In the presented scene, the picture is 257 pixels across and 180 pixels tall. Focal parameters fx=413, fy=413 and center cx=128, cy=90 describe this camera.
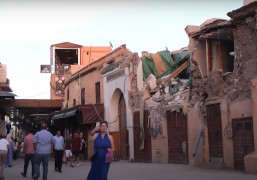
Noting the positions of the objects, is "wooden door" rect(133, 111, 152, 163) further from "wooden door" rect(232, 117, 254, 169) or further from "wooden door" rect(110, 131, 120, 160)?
"wooden door" rect(232, 117, 254, 169)

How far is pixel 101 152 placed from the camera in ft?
27.0

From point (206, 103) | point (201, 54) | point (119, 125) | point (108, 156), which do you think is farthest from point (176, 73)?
point (108, 156)

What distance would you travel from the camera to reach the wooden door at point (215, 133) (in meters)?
15.0

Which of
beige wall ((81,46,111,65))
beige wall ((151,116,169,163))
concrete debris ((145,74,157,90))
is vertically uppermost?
beige wall ((81,46,111,65))

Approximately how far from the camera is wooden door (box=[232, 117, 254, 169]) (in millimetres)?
13430

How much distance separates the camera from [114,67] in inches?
960

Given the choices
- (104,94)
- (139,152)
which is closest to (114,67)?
(104,94)

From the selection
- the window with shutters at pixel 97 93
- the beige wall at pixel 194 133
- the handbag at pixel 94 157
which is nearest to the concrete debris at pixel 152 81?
the beige wall at pixel 194 133

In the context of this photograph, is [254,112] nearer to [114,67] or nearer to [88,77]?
[114,67]

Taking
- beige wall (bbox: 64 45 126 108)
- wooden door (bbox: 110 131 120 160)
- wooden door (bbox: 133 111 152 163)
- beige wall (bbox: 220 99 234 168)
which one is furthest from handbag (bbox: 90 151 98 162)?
beige wall (bbox: 64 45 126 108)

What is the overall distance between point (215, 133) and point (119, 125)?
10346 mm

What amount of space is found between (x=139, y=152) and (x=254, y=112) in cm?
913

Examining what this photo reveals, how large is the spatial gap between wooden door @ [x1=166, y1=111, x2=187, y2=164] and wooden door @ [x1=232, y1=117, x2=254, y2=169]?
342cm

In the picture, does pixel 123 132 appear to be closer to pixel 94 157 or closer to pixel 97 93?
pixel 97 93
